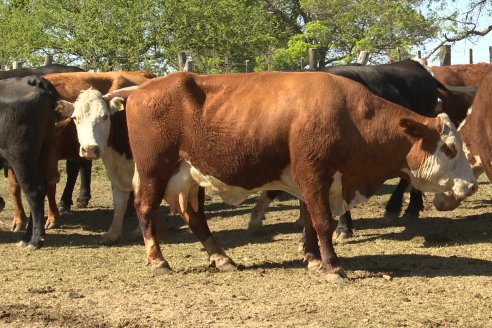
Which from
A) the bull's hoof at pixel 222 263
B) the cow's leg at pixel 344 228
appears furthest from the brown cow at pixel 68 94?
the cow's leg at pixel 344 228

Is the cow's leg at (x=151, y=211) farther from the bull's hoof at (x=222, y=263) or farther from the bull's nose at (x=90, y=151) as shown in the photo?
the bull's nose at (x=90, y=151)

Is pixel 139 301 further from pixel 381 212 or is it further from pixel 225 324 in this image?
pixel 381 212

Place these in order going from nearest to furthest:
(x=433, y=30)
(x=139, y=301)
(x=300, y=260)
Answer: (x=139, y=301)
(x=300, y=260)
(x=433, y=30)

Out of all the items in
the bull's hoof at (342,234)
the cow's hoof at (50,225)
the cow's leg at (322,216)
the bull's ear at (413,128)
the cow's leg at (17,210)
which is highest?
the bull's ear at (413,128)

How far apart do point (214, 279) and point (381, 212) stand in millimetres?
4377

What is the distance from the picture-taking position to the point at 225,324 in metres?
5.70

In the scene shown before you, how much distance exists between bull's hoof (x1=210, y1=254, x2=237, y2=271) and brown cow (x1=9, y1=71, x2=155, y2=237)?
10.2 feet

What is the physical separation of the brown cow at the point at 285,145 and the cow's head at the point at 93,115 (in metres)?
1.08

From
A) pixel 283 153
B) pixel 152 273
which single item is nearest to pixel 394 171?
pixel 283 153

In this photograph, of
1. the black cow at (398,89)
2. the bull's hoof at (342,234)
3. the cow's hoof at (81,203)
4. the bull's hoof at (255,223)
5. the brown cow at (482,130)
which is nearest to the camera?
the brown cow at (482,130)

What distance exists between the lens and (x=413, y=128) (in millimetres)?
7121

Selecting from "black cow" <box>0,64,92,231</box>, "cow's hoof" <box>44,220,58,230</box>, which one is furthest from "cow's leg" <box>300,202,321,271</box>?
"black cow" <box>0,64,92,231</box>

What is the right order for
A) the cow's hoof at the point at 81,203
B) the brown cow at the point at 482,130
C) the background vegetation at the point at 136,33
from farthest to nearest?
1. the background vegetation at the point at 136,33
2. the cow's hoof at the point at 81,203
3. the brown cow at the point at 482,130

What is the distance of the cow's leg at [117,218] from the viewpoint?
9.55 m
